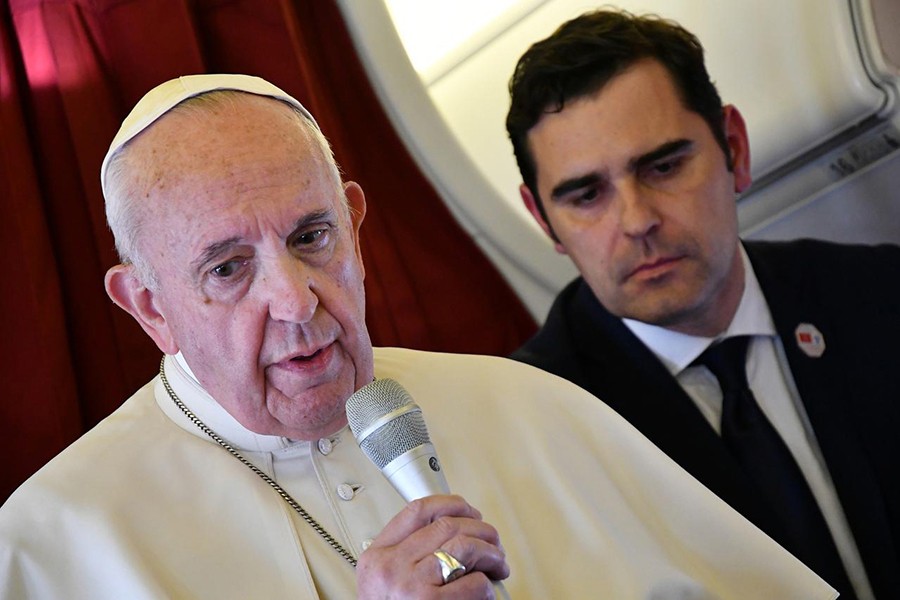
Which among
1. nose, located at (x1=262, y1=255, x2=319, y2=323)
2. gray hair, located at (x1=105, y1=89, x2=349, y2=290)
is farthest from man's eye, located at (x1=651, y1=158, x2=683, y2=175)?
nose, located at (x1=262, y1=255, x2=319, y2=323)

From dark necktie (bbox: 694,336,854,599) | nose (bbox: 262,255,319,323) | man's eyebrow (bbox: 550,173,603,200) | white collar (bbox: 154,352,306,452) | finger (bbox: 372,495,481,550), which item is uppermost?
man's eyebrow (bbox: 550,173,603,200)

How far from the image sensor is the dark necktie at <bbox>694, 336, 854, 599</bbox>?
8.08 feet

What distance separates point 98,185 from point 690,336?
52.5 inches

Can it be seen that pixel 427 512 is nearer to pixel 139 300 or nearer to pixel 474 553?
pixel 474 553

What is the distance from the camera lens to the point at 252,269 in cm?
185

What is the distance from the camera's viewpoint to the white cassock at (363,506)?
1801 millimetres

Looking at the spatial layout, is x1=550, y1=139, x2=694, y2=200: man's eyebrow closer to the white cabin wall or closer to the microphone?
the white cabin wall

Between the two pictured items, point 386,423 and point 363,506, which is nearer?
point 386,423

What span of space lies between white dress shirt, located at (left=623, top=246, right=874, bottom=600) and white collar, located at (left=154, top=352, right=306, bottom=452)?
1025 mm

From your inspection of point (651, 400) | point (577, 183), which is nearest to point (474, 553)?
point (651, 400)

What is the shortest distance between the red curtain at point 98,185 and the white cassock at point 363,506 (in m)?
0.37

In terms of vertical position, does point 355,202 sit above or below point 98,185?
below

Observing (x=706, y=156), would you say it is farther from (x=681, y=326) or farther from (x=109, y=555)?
(x=109, y=555)

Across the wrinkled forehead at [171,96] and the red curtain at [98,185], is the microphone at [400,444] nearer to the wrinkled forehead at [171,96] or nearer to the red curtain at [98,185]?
the wrinkled forehead at [171,96]
